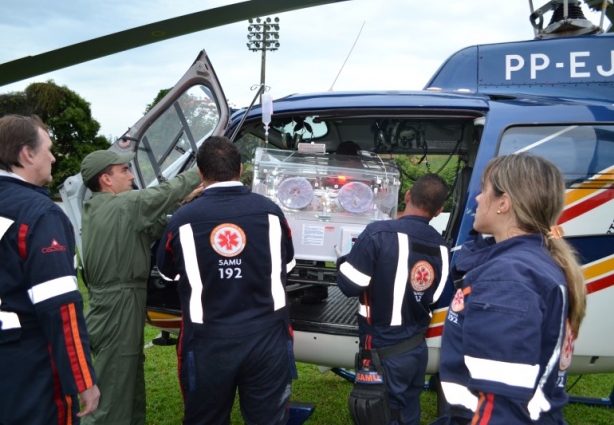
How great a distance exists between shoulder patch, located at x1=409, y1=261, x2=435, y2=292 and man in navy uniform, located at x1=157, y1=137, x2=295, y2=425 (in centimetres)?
71

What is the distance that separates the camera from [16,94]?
906 inches

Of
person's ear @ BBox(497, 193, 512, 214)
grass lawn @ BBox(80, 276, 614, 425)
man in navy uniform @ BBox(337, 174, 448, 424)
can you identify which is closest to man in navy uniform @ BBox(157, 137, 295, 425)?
man in navy uniform @ BBox(337, 174, 448, 424)

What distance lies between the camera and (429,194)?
294 centimetres

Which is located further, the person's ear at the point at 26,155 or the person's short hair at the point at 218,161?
the person's short hair at the point at 218,161

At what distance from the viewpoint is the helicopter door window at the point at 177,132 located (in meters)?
3.53

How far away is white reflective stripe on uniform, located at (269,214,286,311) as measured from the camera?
8.97 feet

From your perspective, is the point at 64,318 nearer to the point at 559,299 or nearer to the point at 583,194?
the point at 559,299

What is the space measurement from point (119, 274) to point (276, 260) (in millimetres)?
985

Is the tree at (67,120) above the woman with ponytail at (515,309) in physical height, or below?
above

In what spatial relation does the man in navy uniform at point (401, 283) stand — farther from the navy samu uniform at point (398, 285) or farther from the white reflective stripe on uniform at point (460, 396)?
the white reflective stripe on uniform at point (460, 396)

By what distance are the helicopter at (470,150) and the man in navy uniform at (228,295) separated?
548mm

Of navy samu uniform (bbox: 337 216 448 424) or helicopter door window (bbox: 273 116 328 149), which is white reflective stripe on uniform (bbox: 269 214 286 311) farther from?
helicopter door window (bbox: 273 116 328 149)

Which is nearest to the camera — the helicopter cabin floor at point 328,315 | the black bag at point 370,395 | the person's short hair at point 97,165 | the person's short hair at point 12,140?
the person's short hair at point 12,140

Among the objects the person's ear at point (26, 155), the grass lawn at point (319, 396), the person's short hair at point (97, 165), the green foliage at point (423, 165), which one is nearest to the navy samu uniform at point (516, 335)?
the person's ear at point (26, 155)
